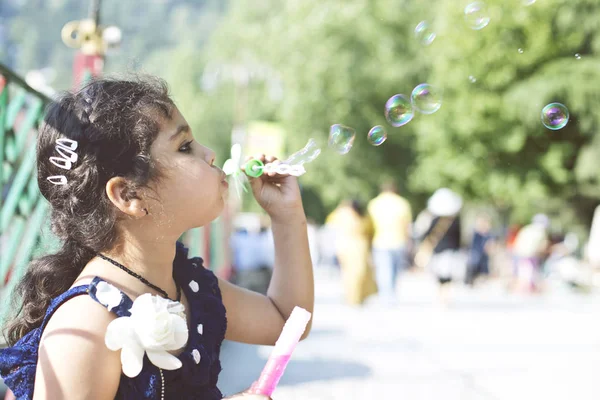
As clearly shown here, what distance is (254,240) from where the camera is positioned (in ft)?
29.7

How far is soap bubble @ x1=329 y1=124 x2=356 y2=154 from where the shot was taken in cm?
254

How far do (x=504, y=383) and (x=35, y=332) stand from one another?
12.4 ft

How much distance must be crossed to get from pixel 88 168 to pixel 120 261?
21cm

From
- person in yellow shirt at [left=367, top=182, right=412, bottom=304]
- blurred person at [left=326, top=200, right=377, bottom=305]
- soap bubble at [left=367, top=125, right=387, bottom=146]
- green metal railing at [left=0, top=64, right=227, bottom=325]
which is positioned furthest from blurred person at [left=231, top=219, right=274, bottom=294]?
soap bubble at [left=367, top=125, right=387, bottom=146]

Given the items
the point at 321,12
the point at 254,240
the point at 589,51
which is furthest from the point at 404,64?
the point at 254,240

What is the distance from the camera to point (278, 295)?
195cm

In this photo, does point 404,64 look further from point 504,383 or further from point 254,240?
point 504,383

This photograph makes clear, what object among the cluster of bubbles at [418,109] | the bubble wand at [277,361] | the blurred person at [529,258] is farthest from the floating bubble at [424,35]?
the blurred person at [529,258]

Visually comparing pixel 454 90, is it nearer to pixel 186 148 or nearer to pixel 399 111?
pixel 399 111

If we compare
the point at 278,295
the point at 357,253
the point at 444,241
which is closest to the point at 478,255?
the point at 444,241

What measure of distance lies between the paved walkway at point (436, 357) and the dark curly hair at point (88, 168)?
109 inches

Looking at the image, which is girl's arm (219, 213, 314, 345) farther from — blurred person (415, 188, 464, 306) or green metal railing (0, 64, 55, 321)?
blurred person (415, 188, 464, 306)

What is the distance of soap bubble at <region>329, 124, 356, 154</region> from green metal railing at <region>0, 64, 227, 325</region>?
1115mm

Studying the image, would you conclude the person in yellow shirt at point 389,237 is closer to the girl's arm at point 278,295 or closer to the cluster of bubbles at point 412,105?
the cluster of bubbles at point 412,105
